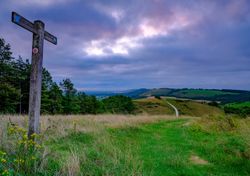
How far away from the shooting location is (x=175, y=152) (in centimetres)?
657

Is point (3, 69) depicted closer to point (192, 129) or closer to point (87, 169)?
point (192, 129)

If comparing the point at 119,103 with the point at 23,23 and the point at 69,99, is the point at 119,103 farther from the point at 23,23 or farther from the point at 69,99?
the point at 23,23

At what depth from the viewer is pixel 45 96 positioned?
3184cm

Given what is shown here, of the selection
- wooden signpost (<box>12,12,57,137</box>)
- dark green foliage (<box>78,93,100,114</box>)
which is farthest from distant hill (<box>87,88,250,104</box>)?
wooden signpost (<box>12,12,57,137</box>)

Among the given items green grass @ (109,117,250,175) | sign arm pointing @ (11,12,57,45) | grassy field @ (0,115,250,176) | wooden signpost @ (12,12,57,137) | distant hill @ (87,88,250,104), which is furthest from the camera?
distant hill @ (87,88,250,104)

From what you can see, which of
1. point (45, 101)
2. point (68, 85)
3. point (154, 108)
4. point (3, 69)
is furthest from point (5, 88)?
point (154, 108)

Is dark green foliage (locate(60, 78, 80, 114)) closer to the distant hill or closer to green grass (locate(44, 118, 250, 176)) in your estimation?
the distant hill

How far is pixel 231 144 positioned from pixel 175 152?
203cm

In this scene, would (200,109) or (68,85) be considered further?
(200,109)

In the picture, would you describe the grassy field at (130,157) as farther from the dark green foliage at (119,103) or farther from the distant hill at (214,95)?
the distant hill at (214,95)

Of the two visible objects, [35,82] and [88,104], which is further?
[88,104]

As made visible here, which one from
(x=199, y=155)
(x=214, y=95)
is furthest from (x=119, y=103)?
(x=214, y=95)

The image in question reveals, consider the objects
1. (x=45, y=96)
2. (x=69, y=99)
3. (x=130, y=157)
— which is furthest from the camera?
(x=69, y=99)

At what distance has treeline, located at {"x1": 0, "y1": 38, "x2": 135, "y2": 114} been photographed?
26.2 meters
